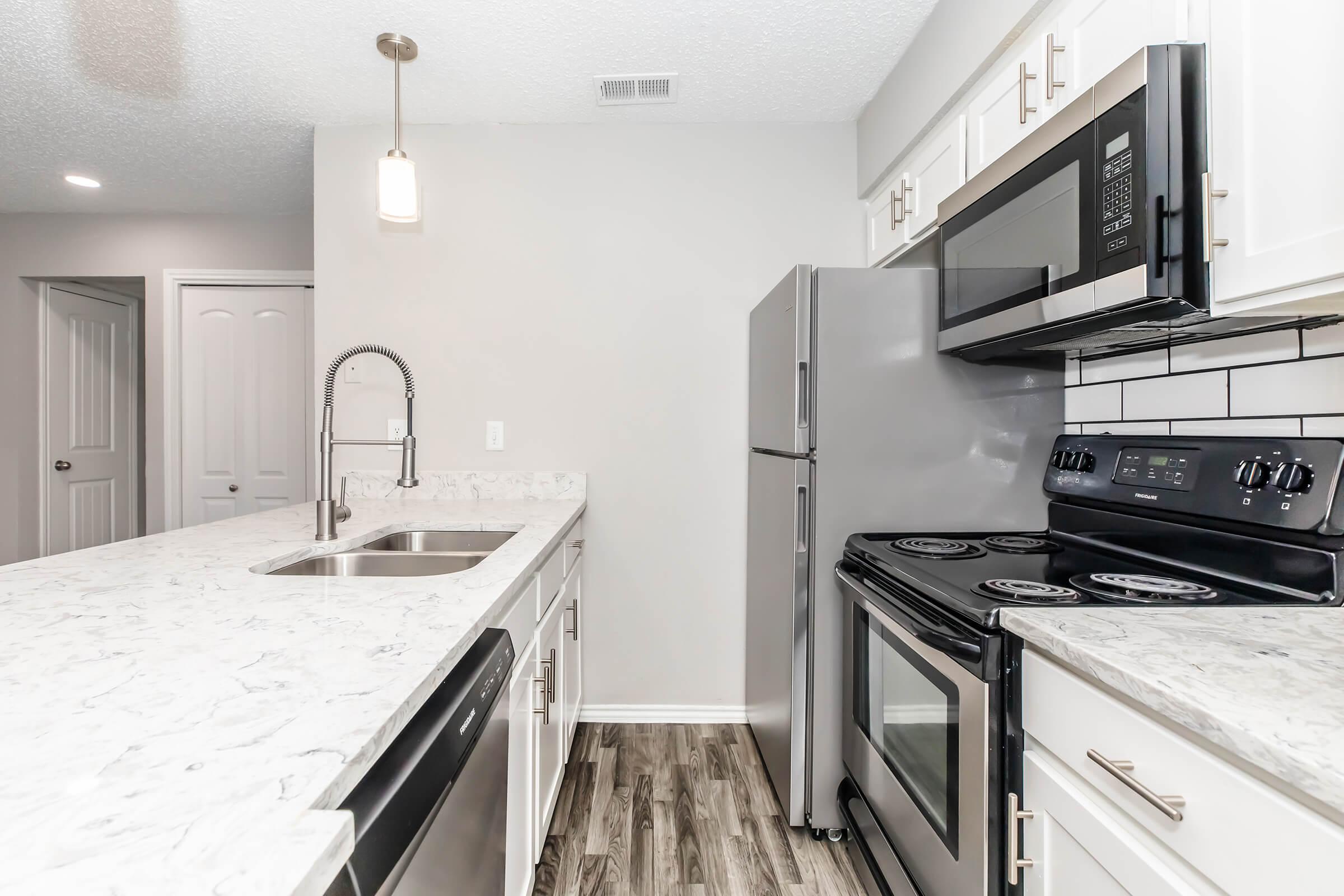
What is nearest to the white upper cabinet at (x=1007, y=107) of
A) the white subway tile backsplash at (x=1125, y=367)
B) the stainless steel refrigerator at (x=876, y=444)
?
the stainless steel refrigerator at (x=876, y=444)

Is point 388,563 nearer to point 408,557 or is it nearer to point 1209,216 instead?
point 408,557

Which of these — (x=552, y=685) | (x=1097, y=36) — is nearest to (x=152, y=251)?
(x=552, y=685)

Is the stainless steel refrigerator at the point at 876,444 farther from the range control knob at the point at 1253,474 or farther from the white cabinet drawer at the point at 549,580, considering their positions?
the white cabinet drawer at the point at 549,580


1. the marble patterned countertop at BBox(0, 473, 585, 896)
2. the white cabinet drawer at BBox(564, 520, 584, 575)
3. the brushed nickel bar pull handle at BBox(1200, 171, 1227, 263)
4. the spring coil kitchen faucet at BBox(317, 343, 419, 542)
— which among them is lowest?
the white cabinet drawer at BBox(564, 520, 584, 575)

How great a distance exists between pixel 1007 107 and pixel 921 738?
57.6 inches

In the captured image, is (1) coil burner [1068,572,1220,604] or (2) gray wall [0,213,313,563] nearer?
(1) coil burner [1068,572,1220,604]

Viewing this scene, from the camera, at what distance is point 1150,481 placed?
1.40 meters

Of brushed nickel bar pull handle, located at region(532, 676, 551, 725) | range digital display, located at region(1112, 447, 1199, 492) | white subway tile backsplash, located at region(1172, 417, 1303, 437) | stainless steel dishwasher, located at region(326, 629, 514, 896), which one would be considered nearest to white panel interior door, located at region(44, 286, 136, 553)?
brushed nickel bar pull handle, located at region(532, 676, 551, 725)

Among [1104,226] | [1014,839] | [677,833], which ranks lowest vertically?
[677,833]

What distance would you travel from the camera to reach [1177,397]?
1422mm

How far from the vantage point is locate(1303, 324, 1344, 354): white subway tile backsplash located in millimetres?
1068

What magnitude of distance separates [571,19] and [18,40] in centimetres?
171

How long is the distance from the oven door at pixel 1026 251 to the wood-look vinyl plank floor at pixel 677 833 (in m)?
1.41

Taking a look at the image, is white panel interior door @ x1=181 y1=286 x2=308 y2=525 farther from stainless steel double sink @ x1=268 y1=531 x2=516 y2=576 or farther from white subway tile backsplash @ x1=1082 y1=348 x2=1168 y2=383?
white subway tile backsplash @ x1=1082 y1=348 x2=1168 y2=383
